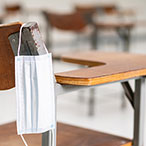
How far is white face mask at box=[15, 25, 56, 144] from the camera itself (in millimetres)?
1174

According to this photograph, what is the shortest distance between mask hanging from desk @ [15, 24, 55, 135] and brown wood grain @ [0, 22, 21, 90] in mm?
77

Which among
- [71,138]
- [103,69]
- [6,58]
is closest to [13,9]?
[71,138]

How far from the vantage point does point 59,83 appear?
1316 mm

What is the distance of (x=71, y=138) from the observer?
5.32 ft

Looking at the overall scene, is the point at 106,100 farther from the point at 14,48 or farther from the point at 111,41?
the point at 111,41

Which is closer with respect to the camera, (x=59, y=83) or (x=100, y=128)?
(x=59, y=83)

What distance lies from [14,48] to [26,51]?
44 millimetres

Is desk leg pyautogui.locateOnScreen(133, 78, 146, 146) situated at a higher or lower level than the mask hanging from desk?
lower

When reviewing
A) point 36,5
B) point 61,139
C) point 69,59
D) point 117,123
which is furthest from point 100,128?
point 36,5

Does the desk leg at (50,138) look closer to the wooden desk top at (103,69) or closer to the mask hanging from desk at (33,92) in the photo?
the mask hanging from desk at (33,92)

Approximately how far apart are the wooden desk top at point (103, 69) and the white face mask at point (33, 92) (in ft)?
0.36

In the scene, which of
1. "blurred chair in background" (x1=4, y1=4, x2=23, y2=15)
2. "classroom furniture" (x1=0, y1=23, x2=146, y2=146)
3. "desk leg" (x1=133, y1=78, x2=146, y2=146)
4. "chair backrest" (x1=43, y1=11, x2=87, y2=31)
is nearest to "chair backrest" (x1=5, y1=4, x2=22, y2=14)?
"blurred chair in background" (x1=4, y1=4, x2=23, y2=15)

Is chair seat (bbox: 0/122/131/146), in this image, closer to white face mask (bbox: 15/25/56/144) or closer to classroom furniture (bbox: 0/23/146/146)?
classroom furniture (bbox: 0/23/146/146)

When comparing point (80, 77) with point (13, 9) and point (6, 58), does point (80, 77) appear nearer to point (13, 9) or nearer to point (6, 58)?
point (6, 58)
